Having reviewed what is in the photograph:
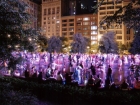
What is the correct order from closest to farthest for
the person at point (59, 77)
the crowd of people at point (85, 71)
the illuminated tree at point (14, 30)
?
the illuminated tree at point (14, 30), the crowd of people at point (85, 71), the person at point (59, 77)

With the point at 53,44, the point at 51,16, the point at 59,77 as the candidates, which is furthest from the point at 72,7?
the point at 59,77

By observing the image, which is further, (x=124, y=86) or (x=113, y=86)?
(x=124, y=86)

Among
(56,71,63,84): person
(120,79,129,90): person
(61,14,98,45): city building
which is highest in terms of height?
(61,14,98,45): city building

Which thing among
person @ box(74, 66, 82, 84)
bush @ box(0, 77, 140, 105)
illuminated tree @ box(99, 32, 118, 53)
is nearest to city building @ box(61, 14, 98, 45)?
illuminated tree @ box(99, 32, 118, 53)

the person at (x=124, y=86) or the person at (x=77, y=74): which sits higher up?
the person at (x=77, y=74)

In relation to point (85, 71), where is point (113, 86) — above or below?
below

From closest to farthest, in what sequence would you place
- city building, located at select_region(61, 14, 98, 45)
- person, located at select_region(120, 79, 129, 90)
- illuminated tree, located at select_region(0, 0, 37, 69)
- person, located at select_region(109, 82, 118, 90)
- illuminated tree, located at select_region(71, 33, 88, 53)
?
1. illuminated tree, located at select_region(0, 0, 37, 69)
2. person, located at select_region(109, 82, 118, 90)
3. person, located at select_region(120, 79, 129, 90)
4. illuminated tree, located at select_region(71, 33, 88, 53)
5. city building, located at select_region(61, 14, 98, 45)

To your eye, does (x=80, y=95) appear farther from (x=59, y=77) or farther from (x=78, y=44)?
(x=78, y=44)

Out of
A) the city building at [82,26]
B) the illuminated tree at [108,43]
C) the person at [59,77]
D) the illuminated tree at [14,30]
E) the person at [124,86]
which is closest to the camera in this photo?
the illuminated tree at [14,30]

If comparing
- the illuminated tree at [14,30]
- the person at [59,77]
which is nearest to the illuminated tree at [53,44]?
the person at [59,77]

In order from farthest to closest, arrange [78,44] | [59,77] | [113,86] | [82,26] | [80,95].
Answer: [82,26] → [78,44] → [59,77] → [113,86] → [80,95]

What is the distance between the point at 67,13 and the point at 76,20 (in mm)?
12600

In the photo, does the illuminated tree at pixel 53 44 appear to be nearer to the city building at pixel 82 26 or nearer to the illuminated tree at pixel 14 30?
the city building at pixel 82 26

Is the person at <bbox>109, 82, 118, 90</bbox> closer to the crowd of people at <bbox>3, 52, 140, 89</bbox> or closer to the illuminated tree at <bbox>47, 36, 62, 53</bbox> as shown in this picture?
the crowd of people at <bbox>3, 52, 140, 89</bbox>
